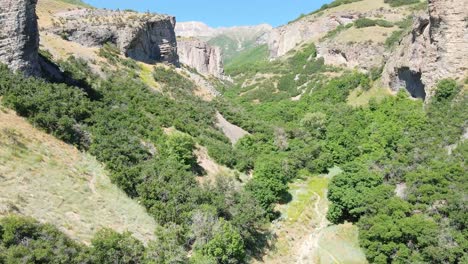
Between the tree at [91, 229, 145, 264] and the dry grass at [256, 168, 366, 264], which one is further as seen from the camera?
the dry grass at [256, 168, 366, 264]

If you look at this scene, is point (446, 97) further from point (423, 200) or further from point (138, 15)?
point (138, 15)

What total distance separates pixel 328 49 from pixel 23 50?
70.3 meters

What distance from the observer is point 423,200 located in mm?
34719

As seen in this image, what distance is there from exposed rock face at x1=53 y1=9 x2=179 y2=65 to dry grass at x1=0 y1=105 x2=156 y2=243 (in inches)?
1306

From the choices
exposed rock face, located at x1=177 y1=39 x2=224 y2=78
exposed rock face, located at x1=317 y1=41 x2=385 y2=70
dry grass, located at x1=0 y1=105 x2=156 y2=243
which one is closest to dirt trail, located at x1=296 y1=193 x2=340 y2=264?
dry grass, located at x1=0 y1=105 x2=156 y2=243

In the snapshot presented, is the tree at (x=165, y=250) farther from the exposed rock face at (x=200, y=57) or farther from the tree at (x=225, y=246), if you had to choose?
the exposed rock face at (x=200, y=57)


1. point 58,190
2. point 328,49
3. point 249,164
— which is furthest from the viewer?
point 328,49

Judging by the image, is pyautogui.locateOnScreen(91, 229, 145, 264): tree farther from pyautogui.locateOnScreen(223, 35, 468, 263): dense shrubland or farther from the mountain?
pyautogui.locateOnScreen(223, 35, 468, 263): dense shrubland

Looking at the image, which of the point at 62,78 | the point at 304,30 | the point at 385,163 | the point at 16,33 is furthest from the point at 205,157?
the point at 304,30

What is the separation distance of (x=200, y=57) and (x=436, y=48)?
86088 mm

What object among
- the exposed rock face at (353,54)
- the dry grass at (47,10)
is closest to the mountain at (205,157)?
the dry grass at (47,10)

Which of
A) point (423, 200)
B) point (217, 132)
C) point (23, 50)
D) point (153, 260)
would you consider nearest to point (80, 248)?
point (153, 260)

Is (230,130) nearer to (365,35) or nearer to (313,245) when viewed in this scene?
(313,245)

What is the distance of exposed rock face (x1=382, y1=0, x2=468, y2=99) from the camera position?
48625mm
